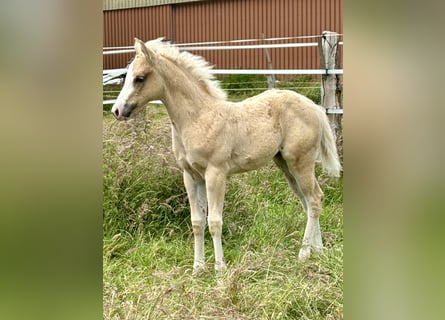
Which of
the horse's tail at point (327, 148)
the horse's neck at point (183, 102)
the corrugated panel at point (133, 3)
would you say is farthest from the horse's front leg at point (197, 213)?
the corrugated panel at point (133, 3)

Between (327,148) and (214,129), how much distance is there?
977 mm

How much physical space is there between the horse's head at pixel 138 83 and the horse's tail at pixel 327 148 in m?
1.20

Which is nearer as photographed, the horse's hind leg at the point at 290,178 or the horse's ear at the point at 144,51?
the horse's ear at the point at 144,51

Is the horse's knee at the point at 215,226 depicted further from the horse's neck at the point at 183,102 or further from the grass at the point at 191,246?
the horse's neck at the point at 183,102

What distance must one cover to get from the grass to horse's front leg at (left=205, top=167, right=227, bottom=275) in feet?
0.36

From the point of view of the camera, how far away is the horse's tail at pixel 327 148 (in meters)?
4.09

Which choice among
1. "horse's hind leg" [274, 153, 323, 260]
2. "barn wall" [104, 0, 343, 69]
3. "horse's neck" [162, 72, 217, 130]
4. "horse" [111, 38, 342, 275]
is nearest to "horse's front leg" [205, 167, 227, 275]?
"horse" [111, 38, 342, 275]

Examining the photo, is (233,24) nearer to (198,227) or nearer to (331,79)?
(331,79)
